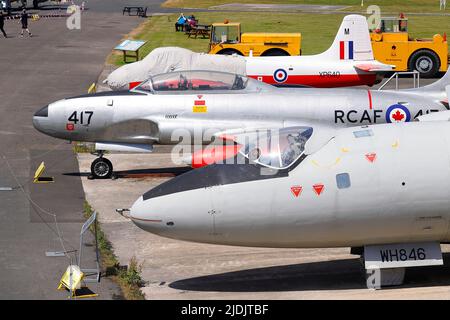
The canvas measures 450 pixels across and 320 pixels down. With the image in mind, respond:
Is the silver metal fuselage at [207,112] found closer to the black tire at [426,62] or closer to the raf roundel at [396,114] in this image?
the raf roundel at [396,114]

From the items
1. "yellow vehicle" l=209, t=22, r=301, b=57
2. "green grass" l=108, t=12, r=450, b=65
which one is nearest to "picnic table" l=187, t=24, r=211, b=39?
"green grass" l=108, t=12, r=450, b=65

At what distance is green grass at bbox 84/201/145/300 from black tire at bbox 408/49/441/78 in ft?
79.8

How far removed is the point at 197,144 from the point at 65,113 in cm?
300

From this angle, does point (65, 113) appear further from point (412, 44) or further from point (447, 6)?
point (447, 6)

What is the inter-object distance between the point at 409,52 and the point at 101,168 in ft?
66.7

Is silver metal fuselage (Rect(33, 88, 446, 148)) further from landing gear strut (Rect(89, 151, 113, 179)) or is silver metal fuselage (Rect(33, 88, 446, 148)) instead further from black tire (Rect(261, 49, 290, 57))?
black tire (Rect(261, 49, 290, 57))

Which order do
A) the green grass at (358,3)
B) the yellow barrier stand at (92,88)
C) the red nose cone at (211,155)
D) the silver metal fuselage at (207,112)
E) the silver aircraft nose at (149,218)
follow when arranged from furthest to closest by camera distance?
the green grass at (358,3), the yellow barrier stand at (92,88), the silver metal fuselage at (207,112), the red nose cone at (211,155), the silver aircraft nose at (149,218)

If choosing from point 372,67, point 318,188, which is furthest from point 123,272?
point 372,67

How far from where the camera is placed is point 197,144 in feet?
69.1

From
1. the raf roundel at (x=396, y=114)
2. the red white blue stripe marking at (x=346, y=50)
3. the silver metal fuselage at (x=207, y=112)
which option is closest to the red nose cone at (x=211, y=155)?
the silver metal fuselage at (x=207, y=112)

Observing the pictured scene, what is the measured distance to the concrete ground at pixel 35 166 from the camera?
15180 mm

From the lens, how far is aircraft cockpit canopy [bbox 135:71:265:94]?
2134cm
